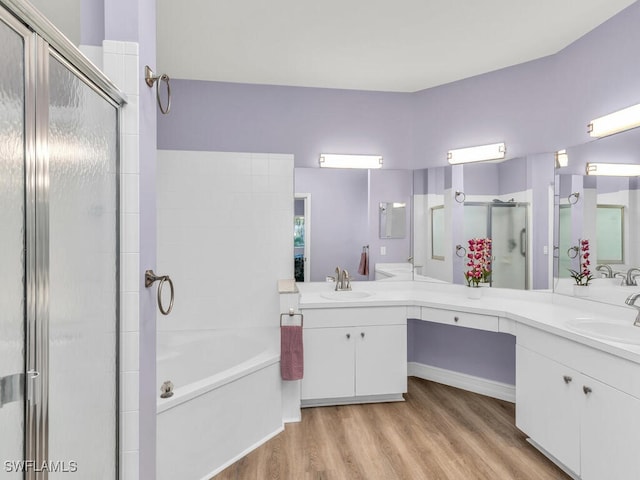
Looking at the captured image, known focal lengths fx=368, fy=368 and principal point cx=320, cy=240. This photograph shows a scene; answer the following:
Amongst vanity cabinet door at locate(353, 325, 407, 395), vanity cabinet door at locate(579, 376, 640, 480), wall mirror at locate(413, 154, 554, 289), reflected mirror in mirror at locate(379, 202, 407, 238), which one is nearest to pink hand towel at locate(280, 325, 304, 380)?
vanity cabinet door at locate(353, 325, 407, 395)

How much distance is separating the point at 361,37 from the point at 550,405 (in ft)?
8.34

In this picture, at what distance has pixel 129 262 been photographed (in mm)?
1373

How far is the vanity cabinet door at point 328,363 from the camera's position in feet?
8.98

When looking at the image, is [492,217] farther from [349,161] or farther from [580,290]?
[349,161]

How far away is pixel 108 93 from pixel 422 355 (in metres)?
3.12

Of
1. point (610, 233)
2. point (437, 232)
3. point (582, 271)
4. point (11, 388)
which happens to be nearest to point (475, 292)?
point (437, 232)

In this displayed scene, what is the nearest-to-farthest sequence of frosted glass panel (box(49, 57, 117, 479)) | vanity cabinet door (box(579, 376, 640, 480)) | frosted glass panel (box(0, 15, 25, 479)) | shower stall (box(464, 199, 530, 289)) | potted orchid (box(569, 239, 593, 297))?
frosted glass panel (box(0, 15, 25, 479)) < frosted glass panel (box(49, 57, 117, 479)) < vanity cabinet door (box(579, 376, 640, 480)) < potted orchid (box(569, 239, 593, 297)) < shower stall (box(464, 199, 530, 289))

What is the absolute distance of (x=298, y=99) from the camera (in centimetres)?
323

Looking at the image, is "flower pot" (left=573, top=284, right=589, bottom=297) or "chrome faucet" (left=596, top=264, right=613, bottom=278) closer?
"chrome faucet" (left=596, top=264, right=613, bottom=278)

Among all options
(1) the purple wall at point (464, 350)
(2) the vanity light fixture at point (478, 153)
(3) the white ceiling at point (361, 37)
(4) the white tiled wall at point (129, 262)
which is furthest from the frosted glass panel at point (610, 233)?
(4) the white tiled wall at point (129, 262)

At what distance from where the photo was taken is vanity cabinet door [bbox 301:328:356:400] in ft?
8.98

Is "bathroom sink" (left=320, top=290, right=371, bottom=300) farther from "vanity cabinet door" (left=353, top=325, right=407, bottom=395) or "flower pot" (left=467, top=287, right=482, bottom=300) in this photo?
"flower pot" (left=467, top=287, right=482, bottom=300)

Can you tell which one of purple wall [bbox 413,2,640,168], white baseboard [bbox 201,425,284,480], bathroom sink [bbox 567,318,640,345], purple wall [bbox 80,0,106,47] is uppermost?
purple wall [bbox 413,2,640,168]

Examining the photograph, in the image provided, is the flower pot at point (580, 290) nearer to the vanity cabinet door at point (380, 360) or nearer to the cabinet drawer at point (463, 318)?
the cabinet drawer at point (463, 318)
